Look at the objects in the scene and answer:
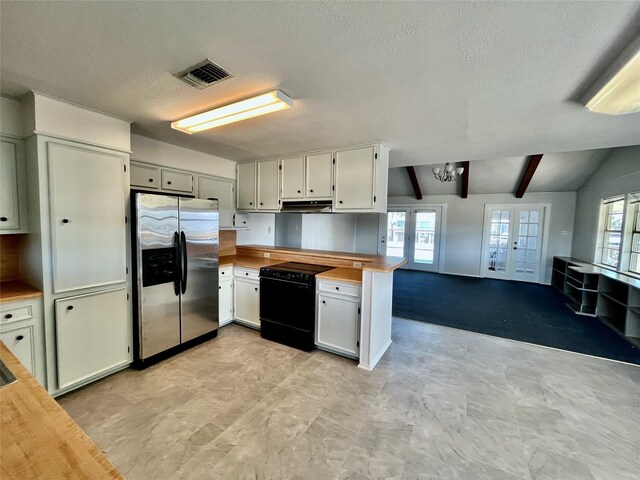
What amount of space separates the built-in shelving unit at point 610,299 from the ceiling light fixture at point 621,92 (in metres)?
2.98

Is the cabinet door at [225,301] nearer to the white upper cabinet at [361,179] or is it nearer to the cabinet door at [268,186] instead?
the cabinet door at [268,186]

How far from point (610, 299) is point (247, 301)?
563cm

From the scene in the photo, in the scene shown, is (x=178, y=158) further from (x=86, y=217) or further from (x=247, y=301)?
(x=247, y=301)

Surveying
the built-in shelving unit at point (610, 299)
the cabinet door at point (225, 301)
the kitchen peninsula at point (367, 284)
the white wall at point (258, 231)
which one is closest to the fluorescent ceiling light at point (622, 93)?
the kitchen peninsula at point (367, 284)

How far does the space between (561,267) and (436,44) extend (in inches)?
279

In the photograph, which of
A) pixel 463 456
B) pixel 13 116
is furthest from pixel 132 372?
pixel 463 456

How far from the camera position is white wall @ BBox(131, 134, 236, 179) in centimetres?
302

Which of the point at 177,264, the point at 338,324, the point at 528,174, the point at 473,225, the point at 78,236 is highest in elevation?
the point at 528,174

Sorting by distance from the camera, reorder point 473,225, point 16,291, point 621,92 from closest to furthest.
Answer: point 621,92
point 16,291
point 473,225

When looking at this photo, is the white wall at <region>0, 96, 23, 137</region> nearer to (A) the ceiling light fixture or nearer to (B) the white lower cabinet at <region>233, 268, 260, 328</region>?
(B) the white lower cabinet at <region>233, 268, 260, 328</region>

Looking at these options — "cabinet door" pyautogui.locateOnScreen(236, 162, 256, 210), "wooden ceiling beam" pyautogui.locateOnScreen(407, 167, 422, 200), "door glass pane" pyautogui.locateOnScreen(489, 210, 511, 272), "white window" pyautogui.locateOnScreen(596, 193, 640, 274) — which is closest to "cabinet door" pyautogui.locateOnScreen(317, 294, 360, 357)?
"cabinet door" pyautogui.locateOnScreen(236, 162, 256, 210)

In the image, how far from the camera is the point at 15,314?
6.50ft

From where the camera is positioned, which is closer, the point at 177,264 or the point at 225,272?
the point at 177,264

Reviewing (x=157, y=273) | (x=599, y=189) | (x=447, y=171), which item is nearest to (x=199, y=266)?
(x=157, y=273)
